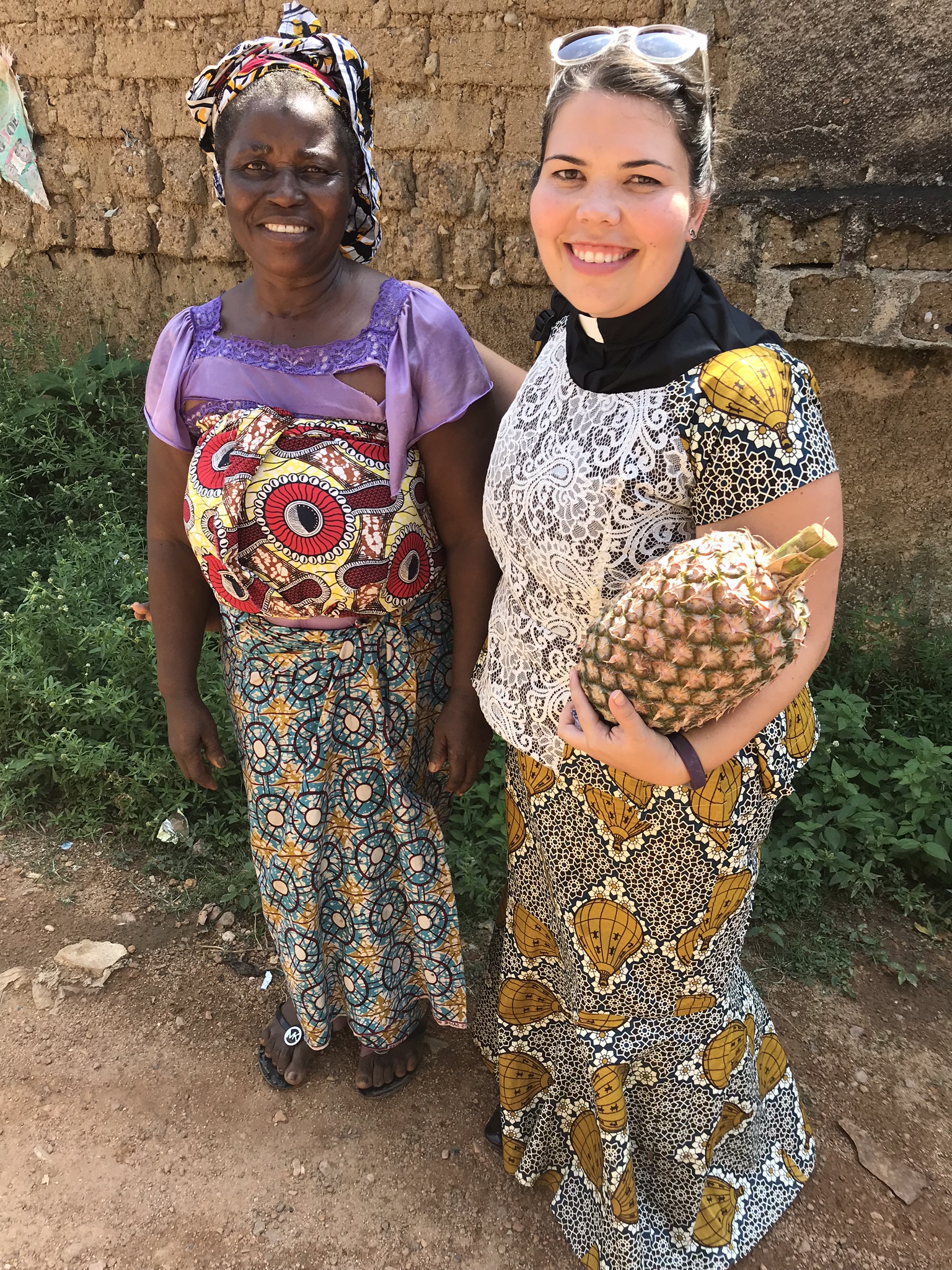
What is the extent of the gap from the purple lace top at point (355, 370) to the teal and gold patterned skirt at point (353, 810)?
1.48 ft

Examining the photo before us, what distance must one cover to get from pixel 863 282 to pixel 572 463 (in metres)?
2.35

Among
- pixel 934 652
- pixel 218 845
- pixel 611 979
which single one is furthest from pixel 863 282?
pixel 218 845

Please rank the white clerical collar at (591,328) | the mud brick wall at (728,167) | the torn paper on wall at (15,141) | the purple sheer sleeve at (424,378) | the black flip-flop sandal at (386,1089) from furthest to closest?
1. the torn paper on wall at (15,141)
2. the mud brick wall at (728,167)
3. the black flip-flop sandal at (386,1089)
4. the purple sheer sleeve at (424,378)
5. the white clerical collar at (591,328)

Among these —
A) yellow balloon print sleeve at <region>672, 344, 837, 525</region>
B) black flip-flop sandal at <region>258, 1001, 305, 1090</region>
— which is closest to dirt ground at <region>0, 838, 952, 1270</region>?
black flip-flop sandal at <region>258, 1001, 305, 1090</region>

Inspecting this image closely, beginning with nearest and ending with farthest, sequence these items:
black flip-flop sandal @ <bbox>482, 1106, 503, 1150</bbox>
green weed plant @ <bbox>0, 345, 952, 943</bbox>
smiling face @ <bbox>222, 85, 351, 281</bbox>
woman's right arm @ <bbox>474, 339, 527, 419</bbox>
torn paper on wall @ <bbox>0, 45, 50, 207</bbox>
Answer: smiling face @ <bbox>222, 85, 351, 281</bbox> → woman's right arm @ <bbox>474, 339, 527, 419</bbox> → black flip-flop sandal @ <bbox>482, 1106, 503, 1150</bbox> → green weed plant @ <bbox>0, 345, 952, 943</bbox> → torn paper on wall @ <bbox>0, 45, 50, 207</bbox>

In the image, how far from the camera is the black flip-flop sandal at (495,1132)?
2424mm

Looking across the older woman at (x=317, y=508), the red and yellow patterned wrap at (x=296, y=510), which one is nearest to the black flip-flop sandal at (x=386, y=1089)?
the older woman at (x=317, y=508)

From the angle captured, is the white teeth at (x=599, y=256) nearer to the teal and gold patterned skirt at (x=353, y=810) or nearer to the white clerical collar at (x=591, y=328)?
the white clerical collar at (x=591, y=328)

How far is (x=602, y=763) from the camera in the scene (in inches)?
67.1

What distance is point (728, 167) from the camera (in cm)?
332

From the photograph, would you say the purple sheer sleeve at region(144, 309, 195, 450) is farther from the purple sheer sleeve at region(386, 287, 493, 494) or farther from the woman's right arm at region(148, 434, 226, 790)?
the purple sheer sleeve at region(386, 287, 493, 494)

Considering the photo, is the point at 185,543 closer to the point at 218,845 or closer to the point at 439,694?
the point at 439,694

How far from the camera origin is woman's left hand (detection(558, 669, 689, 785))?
1338 millimetres

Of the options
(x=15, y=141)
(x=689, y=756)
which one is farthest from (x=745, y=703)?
(x=15, y=141)
